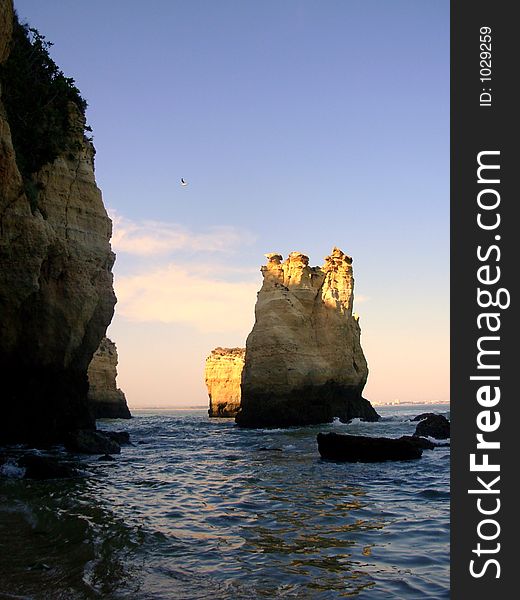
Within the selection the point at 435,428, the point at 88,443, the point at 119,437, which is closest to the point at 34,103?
the point at 88,443

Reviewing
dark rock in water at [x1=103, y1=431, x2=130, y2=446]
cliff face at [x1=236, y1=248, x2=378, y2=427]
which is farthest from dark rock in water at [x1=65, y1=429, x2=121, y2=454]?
cliff face at [x1=236, y1=248, x2=378, y2=427]

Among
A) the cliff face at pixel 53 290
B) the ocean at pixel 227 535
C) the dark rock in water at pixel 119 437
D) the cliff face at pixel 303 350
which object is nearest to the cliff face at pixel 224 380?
the cliff face at pixel 303 350

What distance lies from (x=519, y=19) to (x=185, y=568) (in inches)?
294

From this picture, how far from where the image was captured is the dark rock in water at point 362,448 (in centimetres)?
1997

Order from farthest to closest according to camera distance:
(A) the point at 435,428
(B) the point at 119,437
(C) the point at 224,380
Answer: (C) the point at 224,380 < (A) the point at 435,428 < (B) the point at 119,437

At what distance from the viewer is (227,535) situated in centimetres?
929

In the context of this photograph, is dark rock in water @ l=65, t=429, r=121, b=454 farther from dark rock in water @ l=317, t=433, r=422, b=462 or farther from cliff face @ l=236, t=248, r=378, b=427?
cliff face @ l=236, t=248, r=378, b=427

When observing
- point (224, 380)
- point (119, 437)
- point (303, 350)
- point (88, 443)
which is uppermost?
point (303, 350)

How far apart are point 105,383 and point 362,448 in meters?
54.8

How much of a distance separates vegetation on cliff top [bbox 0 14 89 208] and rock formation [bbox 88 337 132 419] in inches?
1795

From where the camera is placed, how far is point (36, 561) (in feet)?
25.0

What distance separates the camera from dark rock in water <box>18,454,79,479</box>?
49.0ft

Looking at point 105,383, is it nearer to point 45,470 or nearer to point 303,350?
point 303,350

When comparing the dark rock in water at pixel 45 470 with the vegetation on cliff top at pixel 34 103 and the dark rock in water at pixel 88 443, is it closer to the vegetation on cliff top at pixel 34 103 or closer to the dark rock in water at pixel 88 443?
the dark rock in water at pixel 88 443
